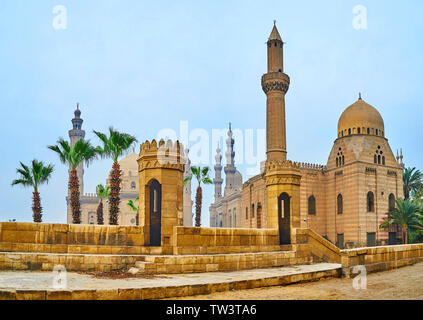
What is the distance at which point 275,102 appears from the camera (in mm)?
41469

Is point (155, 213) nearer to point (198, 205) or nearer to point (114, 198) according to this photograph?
point (114, 198)

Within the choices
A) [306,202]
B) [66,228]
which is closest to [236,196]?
[306,202]

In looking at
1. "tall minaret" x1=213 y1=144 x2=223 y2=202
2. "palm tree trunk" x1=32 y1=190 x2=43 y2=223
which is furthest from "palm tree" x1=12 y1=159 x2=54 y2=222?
"tall minaret" x1=213 y1=144 x2=223 y2=202

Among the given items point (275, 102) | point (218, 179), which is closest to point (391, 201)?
point (275, 102)

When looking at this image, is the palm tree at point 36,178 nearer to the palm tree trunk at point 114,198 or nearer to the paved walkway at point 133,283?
the palm tree trunk at point 114,198

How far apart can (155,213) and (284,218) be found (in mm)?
6128

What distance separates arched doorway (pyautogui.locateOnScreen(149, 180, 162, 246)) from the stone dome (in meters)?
29.6

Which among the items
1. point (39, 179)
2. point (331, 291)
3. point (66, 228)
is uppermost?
point (39, 179)

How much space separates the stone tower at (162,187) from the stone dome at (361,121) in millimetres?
Answer: 29662

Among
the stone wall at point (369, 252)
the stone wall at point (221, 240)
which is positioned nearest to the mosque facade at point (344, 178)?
the stone wall at point (369, 252)

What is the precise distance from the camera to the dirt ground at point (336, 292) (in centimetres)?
812

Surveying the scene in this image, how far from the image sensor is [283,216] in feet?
56.3
